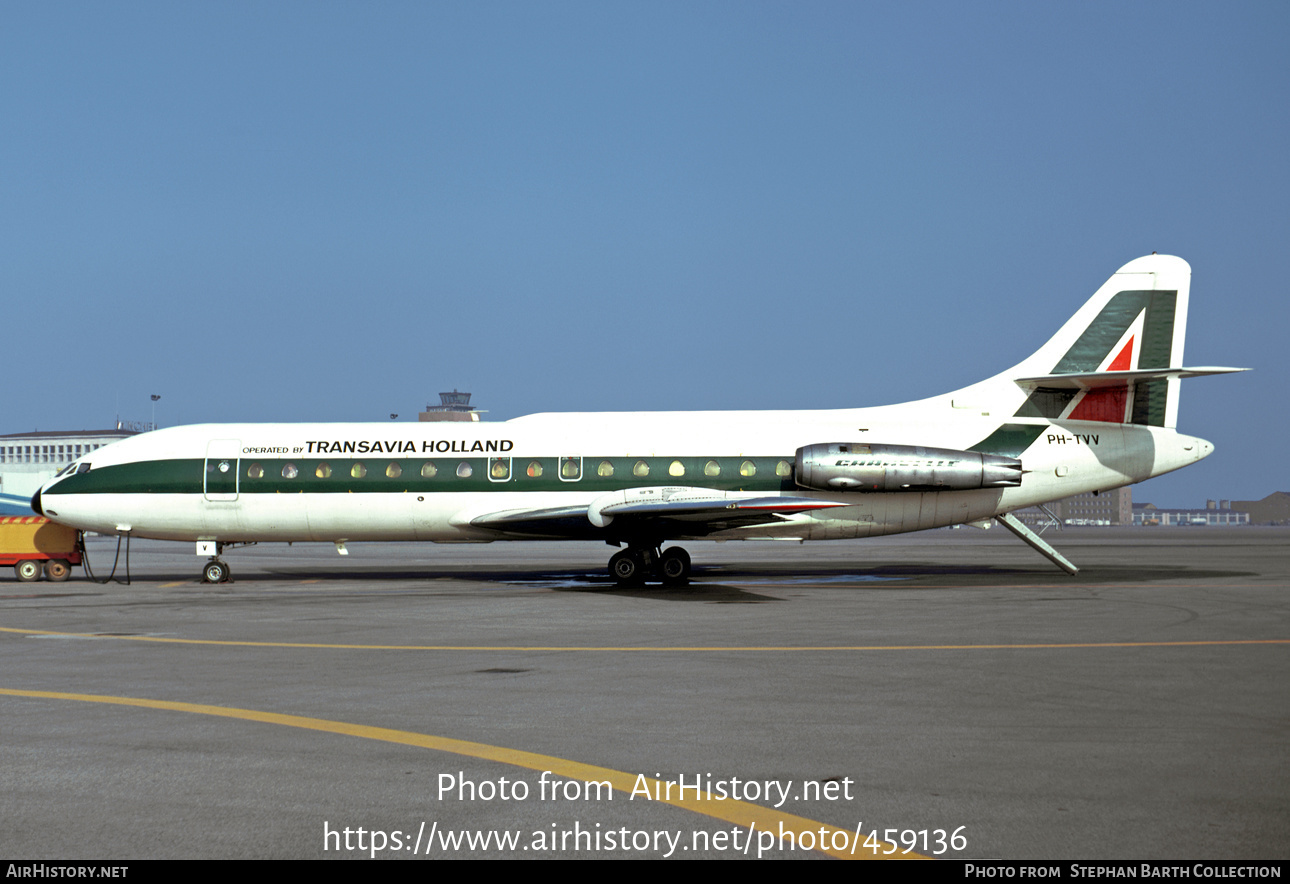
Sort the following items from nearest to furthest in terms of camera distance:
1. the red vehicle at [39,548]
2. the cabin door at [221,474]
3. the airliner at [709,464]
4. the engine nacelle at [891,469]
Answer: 1. the engine nacelle at [891,469]
2. the airliner at [709,464]
3. the cabin door at [221,474]
4. the red vehicle at [39,548]

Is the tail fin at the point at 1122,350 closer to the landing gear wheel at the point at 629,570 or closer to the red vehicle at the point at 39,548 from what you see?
the landing gear wheel at the point at 629,570

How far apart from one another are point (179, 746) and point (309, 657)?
5.41 metres

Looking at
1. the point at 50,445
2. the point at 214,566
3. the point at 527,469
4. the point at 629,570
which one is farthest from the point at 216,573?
the point at 50,445

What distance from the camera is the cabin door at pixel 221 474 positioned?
2816 cm

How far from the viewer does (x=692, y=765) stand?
26.0 feet

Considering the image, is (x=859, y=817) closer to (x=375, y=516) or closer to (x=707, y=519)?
(x=707, y=519)

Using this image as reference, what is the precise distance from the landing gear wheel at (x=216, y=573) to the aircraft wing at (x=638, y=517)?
7249 millimetres

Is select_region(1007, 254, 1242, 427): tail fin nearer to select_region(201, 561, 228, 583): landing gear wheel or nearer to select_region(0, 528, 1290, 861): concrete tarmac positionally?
select_region(0, 528, 1290, 861): concrete tarmac

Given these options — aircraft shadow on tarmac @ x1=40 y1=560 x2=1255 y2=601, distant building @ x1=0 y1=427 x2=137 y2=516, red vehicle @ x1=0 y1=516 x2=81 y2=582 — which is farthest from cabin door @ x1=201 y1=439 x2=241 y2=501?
distant building @ x1=0 y1=427 x2=137 y2=516

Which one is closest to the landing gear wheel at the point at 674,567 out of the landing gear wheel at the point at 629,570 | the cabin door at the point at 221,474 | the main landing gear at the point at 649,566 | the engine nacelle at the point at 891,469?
the main landing gear at the point at 649,566

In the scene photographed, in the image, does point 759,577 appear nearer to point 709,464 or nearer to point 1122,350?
point 709,464

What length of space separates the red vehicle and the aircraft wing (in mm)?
12433

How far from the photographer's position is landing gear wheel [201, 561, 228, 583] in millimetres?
28938
